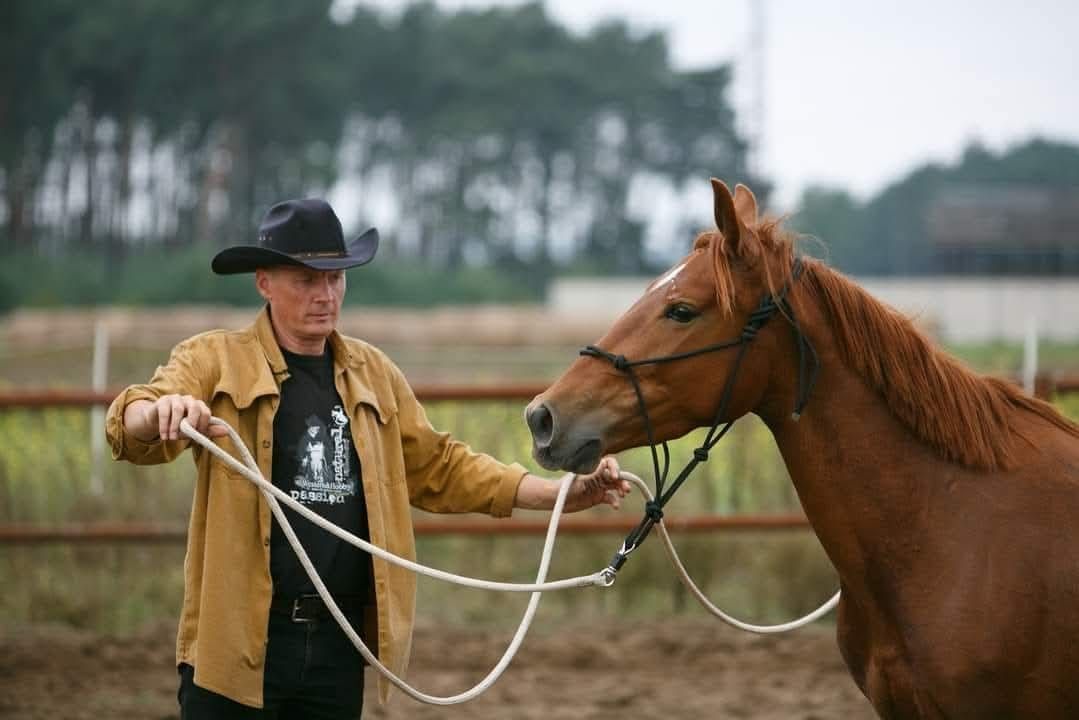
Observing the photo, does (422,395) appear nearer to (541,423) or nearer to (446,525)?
(446,525)

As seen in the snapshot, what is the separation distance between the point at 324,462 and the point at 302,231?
623mm

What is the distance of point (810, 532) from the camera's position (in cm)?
699

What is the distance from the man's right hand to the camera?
2820 mm

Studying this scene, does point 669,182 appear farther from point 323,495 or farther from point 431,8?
point 323,495

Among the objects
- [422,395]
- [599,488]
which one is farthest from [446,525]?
[599,488]

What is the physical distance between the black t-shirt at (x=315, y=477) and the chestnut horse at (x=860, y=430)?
596mm

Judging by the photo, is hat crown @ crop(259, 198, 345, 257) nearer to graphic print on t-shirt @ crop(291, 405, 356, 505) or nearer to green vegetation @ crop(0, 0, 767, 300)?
graphic print on t-shirt @ crop(291, 405, 356, 505)

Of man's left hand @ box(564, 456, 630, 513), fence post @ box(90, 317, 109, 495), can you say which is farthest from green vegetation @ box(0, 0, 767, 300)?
man's left hand @ box(564, 456, 630, 513)

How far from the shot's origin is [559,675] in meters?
6.18

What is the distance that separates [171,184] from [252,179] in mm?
4117

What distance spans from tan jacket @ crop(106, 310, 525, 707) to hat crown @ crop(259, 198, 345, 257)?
0.23m

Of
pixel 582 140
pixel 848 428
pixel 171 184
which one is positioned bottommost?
pixel 848 428

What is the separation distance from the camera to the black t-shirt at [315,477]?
315cm

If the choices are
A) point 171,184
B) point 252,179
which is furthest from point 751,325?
point 171,184
